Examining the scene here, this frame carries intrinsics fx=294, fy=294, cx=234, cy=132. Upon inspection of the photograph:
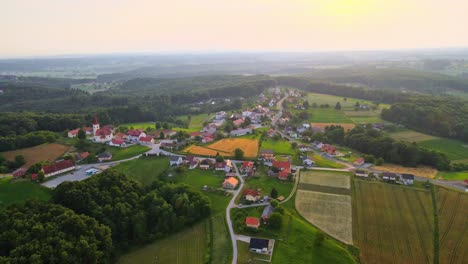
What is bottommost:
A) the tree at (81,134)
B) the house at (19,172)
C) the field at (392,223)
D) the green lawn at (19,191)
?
the field at (392,223)

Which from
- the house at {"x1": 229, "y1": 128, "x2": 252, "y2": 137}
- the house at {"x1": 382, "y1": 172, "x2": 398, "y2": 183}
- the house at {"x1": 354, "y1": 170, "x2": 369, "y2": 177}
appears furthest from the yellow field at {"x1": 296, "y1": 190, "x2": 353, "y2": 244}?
the house at {"x1": 229, "y1": 128, "x2": 252, "y2": 137}

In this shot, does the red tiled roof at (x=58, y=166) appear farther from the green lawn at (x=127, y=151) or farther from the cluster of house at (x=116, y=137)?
the cluster of house at (x=116, y=137)

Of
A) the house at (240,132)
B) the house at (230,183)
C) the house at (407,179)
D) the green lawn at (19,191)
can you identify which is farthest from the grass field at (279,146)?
the green lawn at (19,191)

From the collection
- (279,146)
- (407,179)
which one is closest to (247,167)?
(279,146)

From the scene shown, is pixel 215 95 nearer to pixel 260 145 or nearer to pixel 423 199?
pixel 260 145

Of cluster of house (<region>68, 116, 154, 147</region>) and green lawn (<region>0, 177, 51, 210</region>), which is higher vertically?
cluster of house (<region>68, 116, 154, 147</region>)

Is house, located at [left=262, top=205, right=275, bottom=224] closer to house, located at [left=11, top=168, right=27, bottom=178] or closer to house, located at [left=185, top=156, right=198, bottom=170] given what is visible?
house, located at [left=185, top=156, right=198, bottom=170]
